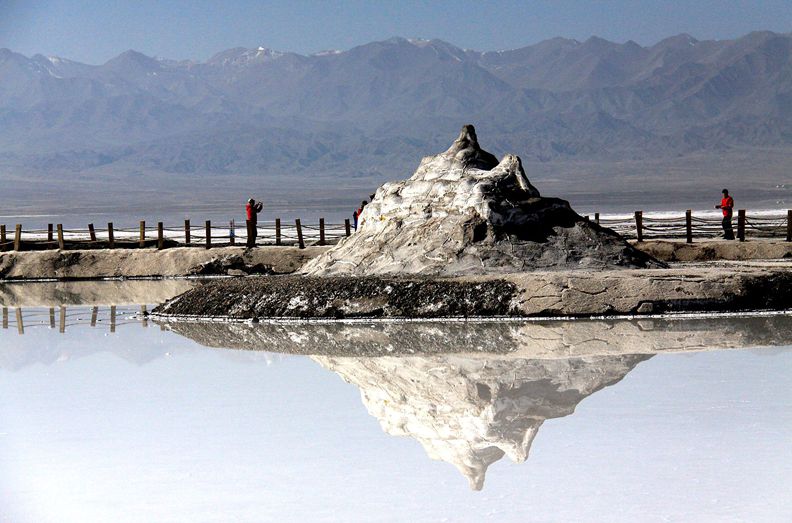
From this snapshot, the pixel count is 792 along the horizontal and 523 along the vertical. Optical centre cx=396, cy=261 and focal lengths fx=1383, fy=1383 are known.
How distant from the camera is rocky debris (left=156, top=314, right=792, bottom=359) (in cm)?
1300

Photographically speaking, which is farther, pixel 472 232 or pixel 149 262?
pixel 149 262

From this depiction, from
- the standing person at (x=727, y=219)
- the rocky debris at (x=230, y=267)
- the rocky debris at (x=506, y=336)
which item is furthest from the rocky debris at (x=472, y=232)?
the standing person at (x=727, y=219)

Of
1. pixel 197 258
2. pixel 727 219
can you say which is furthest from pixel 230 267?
pixel 727 219

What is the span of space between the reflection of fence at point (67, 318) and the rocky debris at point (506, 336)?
181cm

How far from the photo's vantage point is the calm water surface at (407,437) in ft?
24.1

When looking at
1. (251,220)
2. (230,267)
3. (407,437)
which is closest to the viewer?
(407,437)

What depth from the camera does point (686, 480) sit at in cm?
754

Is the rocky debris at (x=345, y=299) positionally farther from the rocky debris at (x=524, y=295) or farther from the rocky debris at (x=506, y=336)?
the rocky debris at (x=506, y=336)

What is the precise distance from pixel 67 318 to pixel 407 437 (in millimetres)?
10637

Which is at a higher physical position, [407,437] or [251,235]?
[251,235]

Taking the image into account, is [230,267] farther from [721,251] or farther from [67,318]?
[721,251]

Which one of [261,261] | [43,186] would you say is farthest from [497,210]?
[43,186]

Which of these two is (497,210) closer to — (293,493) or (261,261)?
(261,261)

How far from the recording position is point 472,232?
1800 centimetres
